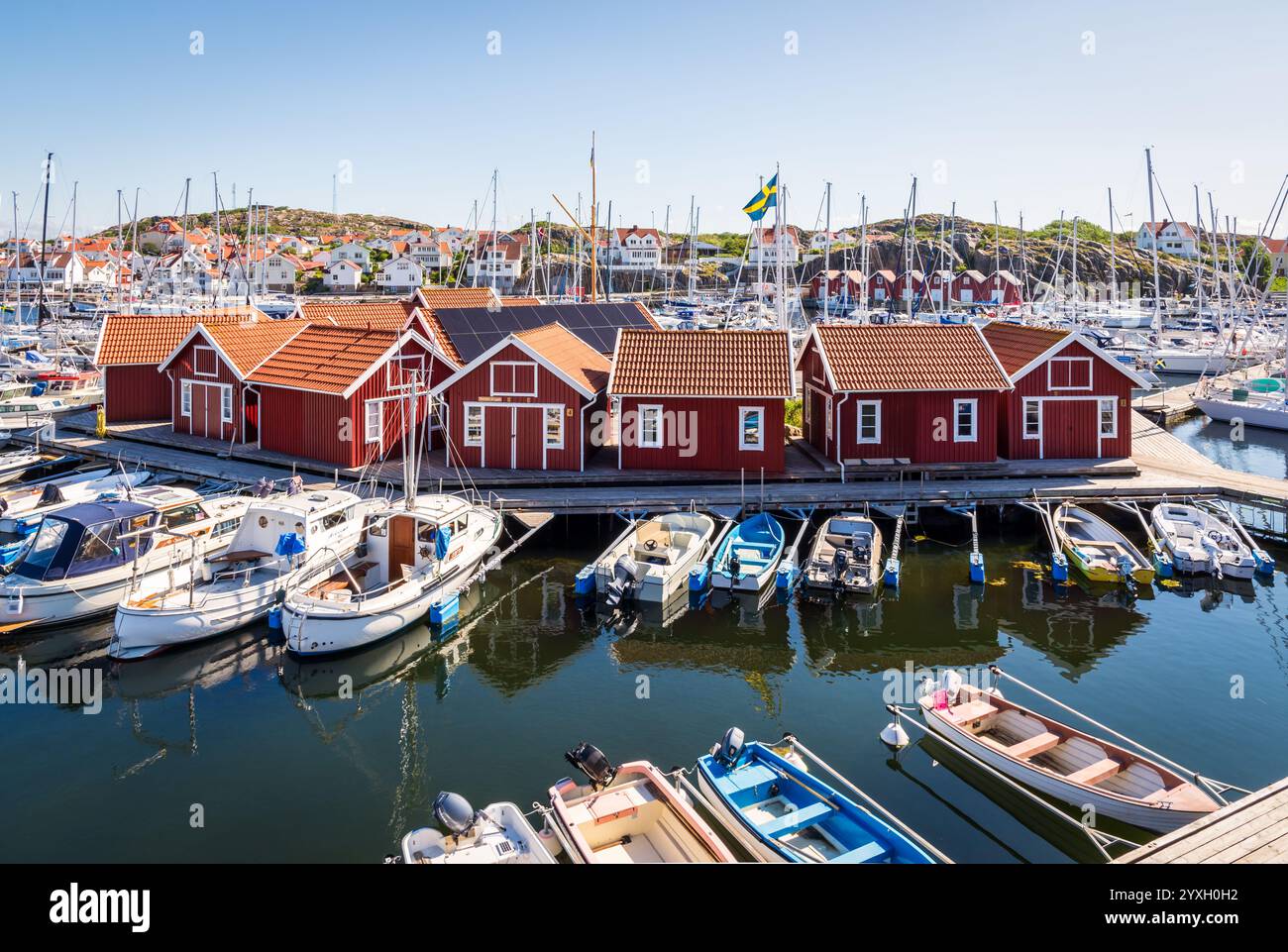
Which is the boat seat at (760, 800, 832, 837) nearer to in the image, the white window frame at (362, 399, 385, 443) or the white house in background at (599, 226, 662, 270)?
the white window frame at (362, 399, 385, 443)

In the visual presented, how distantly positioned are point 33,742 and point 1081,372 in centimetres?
2964

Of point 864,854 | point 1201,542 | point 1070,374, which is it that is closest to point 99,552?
point 864,854

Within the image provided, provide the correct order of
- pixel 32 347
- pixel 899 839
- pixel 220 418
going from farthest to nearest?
pixel 32 347
pixel 220 418
pixel 899 839

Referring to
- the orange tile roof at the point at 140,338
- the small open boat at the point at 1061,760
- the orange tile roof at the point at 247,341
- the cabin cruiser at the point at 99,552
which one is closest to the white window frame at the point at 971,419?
the small open boat at the point at 1061,760

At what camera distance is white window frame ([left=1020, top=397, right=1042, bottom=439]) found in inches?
1224

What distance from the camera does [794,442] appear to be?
114 ft

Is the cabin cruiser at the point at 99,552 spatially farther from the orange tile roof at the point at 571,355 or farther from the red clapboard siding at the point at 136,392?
the red clapboard siding at the point at 136,392

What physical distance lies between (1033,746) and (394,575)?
558 inches

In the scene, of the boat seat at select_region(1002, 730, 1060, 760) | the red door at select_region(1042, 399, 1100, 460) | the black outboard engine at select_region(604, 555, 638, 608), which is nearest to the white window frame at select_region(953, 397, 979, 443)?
the red door at select_region(1042, 399, 1100, 460)

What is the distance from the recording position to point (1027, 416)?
3122cm

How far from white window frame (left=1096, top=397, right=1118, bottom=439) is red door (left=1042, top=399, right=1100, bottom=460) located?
0.09 meters

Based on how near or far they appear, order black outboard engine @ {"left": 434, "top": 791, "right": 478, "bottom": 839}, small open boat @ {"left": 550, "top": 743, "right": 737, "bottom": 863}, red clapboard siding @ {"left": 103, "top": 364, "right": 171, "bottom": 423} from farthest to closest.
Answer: red clapboard siding @ {"left": 103, "top": 364, "right": 171, "bottom": 423}
black outboard engine @ {"left": 434, "top": 791, "right": 478, "bottom": 839}
small open boat @ {"left": 550, "top": 743, "right": 737, "bottom": 863}

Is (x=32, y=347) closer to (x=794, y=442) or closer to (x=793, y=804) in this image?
(x=794, y=442)

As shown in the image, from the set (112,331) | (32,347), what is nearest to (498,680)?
(112,331)
